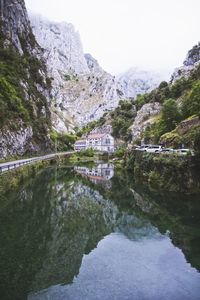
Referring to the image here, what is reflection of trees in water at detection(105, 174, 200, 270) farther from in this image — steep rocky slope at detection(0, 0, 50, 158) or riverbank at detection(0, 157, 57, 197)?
steep rocky slope at detection(0, 0, 50, 158)

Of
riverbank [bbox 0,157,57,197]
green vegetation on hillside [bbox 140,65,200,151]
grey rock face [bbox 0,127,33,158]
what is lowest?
riverbank [bbox 0,157,57,197]

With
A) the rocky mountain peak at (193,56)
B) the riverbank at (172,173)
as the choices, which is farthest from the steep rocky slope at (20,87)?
the rocky mountain peak at (193,56)

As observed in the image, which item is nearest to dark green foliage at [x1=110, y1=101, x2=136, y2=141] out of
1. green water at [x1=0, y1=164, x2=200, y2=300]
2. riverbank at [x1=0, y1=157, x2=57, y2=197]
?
riverbank at [x1=0, y1=157, x2=57, y2=197]

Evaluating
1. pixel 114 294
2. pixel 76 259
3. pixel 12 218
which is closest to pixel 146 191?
pixel 12 218

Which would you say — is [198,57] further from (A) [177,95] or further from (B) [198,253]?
(B) [198,253]

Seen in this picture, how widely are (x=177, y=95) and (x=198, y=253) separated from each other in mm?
80091

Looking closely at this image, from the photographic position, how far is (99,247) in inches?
801

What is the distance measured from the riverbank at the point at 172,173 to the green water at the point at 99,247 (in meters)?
1.90

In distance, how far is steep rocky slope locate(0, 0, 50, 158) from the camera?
61156mm

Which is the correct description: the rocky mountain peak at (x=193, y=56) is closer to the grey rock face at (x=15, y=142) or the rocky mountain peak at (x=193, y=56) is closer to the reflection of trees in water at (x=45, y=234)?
the grey rock face at (x=15, y=142)

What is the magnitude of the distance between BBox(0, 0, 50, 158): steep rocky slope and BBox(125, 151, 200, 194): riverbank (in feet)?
88.6

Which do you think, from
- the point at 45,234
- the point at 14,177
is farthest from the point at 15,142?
the point at 45,234

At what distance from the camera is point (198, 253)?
1847 centimetres

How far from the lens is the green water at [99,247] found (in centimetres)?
1405
